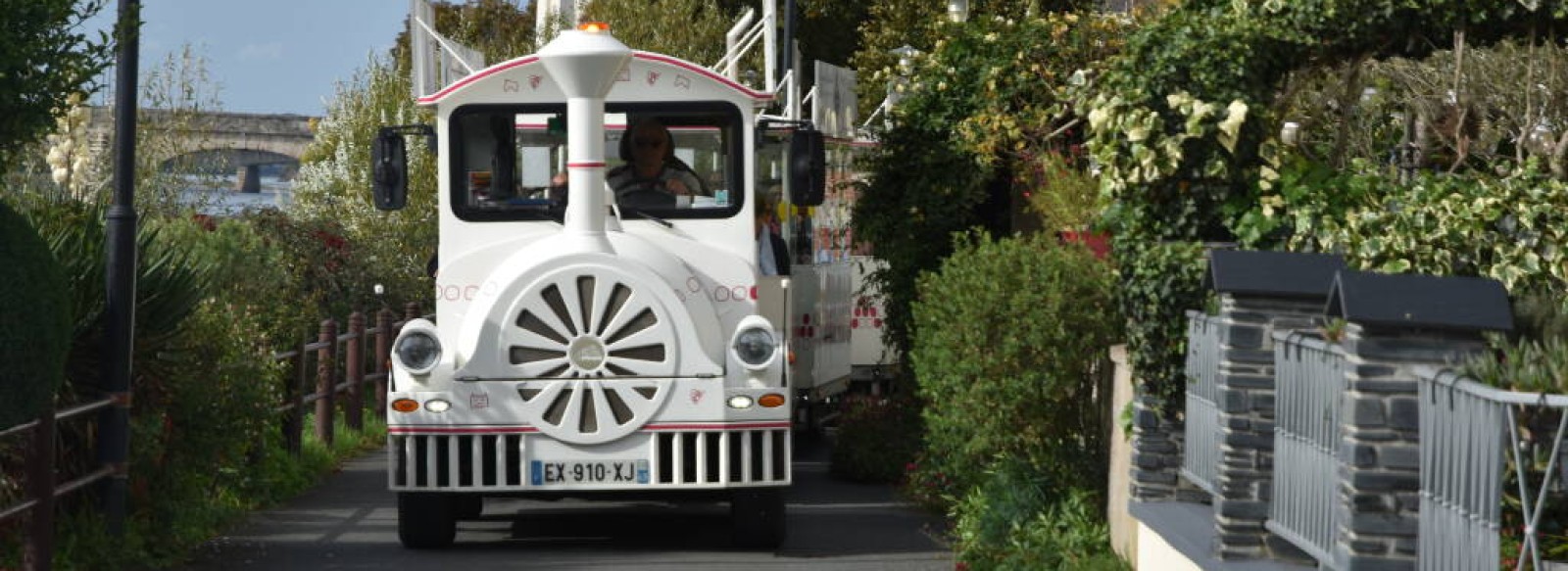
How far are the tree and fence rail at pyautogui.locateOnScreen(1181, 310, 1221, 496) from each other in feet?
16.8

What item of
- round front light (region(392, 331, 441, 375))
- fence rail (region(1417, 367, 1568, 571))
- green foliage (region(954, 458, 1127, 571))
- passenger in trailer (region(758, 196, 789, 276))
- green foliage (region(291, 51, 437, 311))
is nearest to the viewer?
fence rail (region(1417, 367, 1568, 571))

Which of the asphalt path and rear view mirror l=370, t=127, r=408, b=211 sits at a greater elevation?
rear view mirror l=370, t=127, r=408, b=211

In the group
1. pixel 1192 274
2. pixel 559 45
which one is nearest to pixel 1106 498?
pixel 1192 274

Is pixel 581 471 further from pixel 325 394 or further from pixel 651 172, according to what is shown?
pixel 325 394

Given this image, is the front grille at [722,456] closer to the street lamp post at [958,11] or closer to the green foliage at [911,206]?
the green foliage at [911,206]

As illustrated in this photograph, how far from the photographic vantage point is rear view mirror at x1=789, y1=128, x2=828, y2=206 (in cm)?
1364

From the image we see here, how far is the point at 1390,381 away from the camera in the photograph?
6637mm

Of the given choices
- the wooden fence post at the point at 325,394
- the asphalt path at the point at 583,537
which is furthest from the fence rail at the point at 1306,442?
the wooden fence post at the point at 325,394

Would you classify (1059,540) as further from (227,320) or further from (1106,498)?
(227,320)

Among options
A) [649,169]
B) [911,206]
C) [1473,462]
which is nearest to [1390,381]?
[1473,462]

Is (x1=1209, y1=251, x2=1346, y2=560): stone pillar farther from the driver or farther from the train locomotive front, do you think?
the driver

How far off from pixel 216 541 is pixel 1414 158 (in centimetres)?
771

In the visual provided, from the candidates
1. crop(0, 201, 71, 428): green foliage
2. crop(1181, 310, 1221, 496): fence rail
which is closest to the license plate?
crop(0, 201, 71, 428): green foliage

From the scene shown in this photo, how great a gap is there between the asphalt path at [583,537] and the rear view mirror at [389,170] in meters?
1.94
